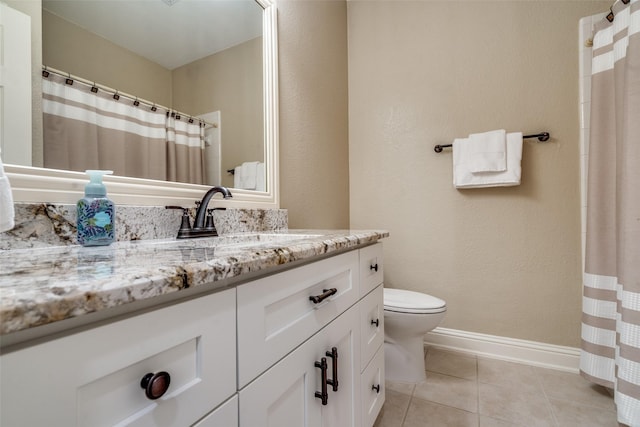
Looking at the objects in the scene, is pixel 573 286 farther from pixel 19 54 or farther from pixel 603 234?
pixel 19 54

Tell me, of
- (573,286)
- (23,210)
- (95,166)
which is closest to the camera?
(23,210)

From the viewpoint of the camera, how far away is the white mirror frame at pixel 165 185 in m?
0.66

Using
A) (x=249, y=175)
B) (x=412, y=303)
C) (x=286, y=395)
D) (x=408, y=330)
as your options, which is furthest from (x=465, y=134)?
(x=286, y=395)

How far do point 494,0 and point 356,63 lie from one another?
2.93 feet

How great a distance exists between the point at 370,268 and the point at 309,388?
1.60ft

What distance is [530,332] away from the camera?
5.49 ft

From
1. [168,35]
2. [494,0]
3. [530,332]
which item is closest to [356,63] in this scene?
[494,0]

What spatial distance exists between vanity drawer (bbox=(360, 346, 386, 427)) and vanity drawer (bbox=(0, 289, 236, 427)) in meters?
0.68

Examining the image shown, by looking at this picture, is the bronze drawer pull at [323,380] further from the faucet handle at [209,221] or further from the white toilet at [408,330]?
the white toilet at [408,330]

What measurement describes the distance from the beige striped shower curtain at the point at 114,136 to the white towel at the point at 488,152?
1.48 m

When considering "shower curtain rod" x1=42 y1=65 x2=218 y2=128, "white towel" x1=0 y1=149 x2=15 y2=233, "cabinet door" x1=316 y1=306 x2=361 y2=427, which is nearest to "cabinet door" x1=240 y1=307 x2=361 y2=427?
"cabinet door" x1=316 y1=306 x2=361 y2=427

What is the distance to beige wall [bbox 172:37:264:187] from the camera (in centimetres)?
106

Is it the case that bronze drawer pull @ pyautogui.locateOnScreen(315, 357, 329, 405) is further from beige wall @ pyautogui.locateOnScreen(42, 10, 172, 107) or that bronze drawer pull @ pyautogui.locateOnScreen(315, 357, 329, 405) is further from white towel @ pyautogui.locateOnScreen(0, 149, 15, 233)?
beige wall @ pyautogui.locateOnScreen(42, 10, 172, 107)

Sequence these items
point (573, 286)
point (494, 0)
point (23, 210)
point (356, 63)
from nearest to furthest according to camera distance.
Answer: point (23, 210), point (573, 286), point (494, 0), point (356, 63)
